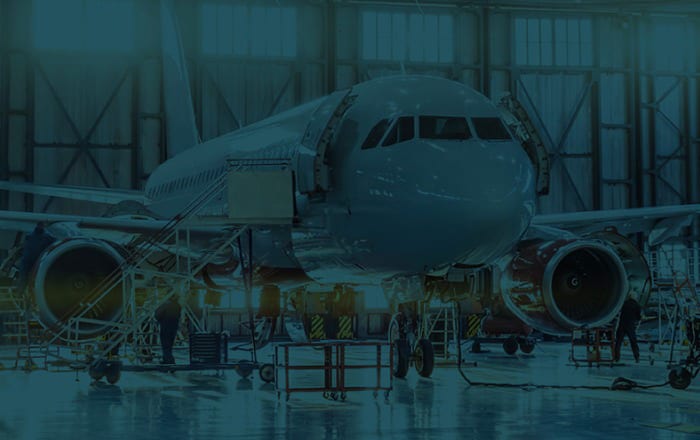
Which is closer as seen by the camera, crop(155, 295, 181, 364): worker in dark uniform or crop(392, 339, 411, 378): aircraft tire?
crop(392, 339, 411, 378): aircraft tire

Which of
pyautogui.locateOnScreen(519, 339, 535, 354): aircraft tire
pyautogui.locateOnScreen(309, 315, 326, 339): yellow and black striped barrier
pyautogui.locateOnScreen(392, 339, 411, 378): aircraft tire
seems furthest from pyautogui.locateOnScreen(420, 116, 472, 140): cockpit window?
pyautogui.locateOnScreen(309, 315, 326, 339): yellow and black striped barrier

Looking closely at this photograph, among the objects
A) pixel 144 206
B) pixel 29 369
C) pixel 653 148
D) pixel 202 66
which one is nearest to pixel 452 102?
pixel 29 369

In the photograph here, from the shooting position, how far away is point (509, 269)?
40.9ft

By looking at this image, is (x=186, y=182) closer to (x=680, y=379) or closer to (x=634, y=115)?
(x=680, y=379)

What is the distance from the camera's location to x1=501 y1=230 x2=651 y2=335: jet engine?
39.2 feet

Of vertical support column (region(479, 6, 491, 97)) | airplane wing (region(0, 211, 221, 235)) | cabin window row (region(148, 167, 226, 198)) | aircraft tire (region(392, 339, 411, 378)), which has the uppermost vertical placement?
vertical support column (region(479, 6, 491, 97))

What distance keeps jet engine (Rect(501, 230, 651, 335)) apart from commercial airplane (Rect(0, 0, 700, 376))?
18mm

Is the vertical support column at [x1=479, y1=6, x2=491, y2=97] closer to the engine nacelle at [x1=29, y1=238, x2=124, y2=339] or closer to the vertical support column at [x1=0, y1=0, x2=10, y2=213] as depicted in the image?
the vertical support column at [x1=0, y1=0, x2=10, y2=213]

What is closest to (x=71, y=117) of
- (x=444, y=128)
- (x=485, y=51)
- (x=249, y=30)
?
(x=249, y=30)

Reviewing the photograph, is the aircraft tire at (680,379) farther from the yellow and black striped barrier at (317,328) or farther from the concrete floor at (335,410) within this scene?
the yellow and black striped barrier at (317,328)

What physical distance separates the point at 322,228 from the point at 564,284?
3413 mm

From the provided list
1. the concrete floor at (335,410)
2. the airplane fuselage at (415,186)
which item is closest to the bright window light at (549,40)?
the concrete floor at (335,410)

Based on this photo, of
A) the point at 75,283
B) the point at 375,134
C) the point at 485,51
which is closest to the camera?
the point at 375,134

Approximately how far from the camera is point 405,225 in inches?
381
